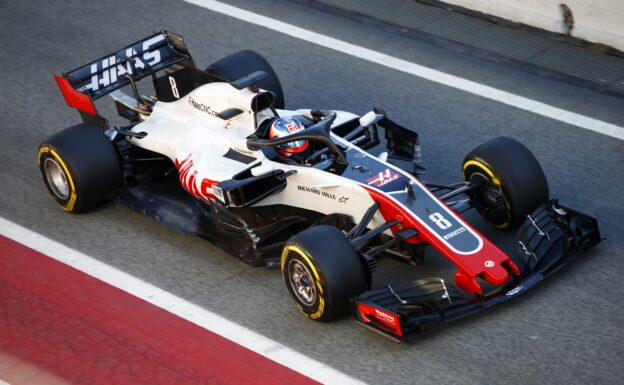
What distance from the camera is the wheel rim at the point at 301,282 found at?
7.47 m

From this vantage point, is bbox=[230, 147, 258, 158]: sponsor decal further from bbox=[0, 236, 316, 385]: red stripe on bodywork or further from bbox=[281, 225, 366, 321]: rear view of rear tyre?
bbox=[0, 236, 316, 385]: red stripe on bodywork

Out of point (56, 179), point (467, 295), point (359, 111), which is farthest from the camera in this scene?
point (359, 111)

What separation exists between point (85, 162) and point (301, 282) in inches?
89.8

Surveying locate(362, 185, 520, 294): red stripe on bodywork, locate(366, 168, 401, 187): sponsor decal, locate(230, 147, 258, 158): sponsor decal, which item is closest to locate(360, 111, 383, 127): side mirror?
locate(366, 168, 401, 187): sponsor decal

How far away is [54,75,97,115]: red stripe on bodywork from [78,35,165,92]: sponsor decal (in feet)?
0.22

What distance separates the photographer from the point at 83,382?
720 cm

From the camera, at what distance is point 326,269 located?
283 inches

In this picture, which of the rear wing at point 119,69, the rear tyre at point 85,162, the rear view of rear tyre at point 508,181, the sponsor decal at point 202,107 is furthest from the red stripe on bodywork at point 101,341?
the rear view of rear tyre at point 508,181

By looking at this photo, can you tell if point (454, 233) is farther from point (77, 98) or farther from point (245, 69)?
point (77, 98)

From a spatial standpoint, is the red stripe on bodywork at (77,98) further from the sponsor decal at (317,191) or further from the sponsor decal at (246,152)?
the sponsor decal at (317,191)

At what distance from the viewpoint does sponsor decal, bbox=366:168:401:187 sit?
7.97 meters

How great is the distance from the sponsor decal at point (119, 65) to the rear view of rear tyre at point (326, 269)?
118 inches

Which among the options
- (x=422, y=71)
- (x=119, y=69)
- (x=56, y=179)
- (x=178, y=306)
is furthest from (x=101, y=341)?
(x=422, y=71)

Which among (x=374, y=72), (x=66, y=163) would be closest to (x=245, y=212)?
(x=66, y=163)
